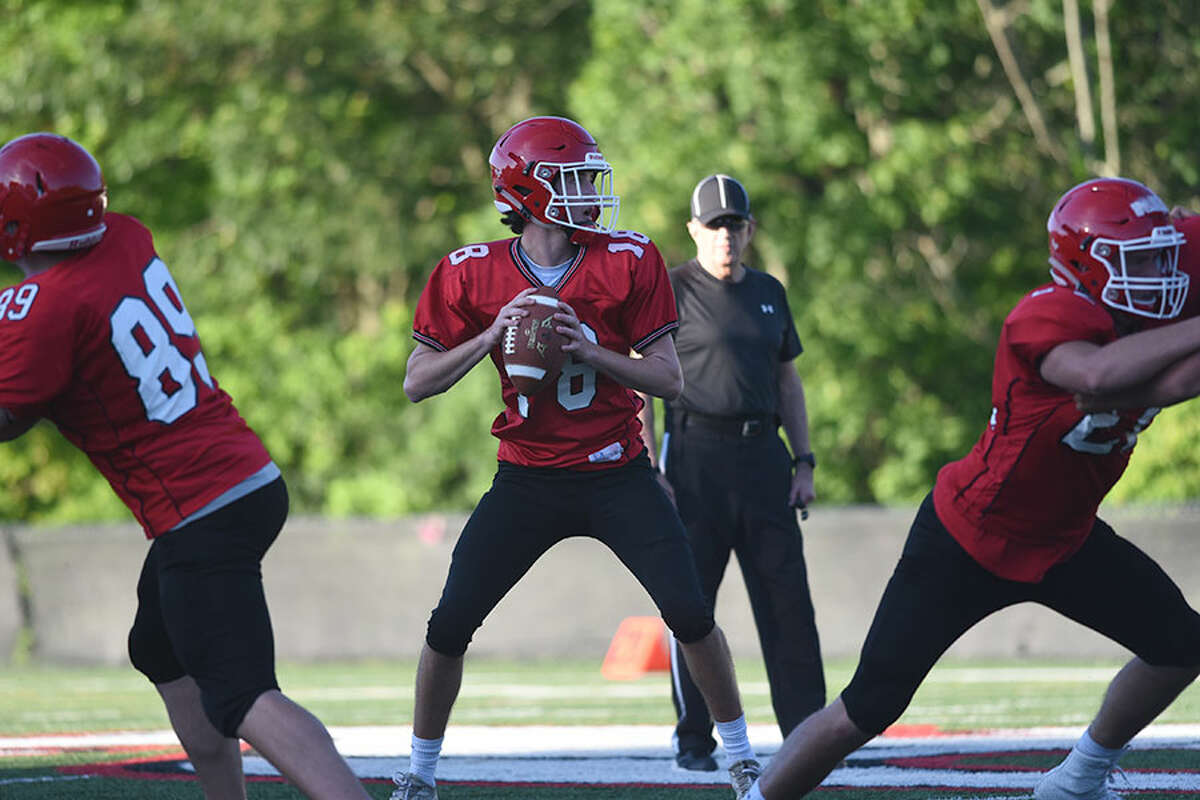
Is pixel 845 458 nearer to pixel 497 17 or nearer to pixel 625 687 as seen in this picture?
pixel 625 687

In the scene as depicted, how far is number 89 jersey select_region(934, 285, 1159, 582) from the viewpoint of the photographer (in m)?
4.02

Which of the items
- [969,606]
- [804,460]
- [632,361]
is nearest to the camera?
[969,606]

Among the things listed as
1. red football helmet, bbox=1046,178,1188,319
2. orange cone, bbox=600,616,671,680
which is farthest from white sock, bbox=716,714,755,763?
orange cone, bbox=600,616,671,680

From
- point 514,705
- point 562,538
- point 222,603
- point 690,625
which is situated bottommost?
point 514,705

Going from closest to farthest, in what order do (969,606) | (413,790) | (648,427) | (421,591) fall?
(969,606) < (413,790) < (648,427) < (421,591)

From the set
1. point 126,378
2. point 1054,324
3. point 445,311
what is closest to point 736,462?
point 445,311

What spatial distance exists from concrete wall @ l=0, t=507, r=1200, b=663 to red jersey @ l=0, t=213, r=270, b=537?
9252 mm

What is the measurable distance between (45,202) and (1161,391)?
261cm

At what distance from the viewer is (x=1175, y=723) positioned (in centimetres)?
702

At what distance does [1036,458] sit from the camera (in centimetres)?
417

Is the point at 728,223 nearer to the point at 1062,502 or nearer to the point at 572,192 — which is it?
the point at 572,192

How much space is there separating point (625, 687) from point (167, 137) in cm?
1416

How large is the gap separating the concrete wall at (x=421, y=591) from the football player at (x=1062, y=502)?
8.13 meters

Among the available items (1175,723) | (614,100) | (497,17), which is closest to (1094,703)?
(1175,723)
